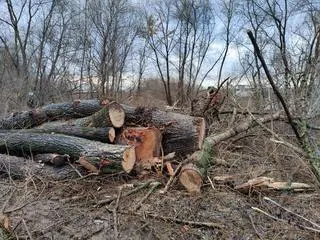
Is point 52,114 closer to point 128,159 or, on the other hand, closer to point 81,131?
point 81,131

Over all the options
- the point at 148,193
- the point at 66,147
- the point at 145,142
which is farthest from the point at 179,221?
the point at 66,147

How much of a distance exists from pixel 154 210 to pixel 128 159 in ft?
3.20

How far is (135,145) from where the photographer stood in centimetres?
513

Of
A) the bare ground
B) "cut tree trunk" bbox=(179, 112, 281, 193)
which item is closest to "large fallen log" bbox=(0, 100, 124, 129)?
the bare ground

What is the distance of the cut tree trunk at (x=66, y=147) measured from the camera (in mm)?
4711

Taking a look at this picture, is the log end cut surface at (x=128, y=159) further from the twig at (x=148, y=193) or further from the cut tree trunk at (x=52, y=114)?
the cut tree trunk at (x=52, y=114)

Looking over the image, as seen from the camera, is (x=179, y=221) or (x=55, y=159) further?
(x=55, y=159)

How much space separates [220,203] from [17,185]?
8.31ft

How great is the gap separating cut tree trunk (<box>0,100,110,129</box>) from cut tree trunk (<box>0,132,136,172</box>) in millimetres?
768

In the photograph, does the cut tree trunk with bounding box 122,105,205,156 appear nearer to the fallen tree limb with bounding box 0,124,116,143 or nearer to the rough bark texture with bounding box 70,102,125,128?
the rough bark texture with bounding box 70,102,125,128

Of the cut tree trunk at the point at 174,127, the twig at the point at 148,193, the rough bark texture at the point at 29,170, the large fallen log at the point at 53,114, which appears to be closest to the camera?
the twig at the point at 148,193

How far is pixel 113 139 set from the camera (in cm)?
539

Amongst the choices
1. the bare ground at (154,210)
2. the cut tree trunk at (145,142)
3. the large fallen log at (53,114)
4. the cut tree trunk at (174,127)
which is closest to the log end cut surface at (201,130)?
the cut tree trunk at (174,127)

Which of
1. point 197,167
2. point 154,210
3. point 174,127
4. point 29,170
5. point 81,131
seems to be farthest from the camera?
point 81,131
